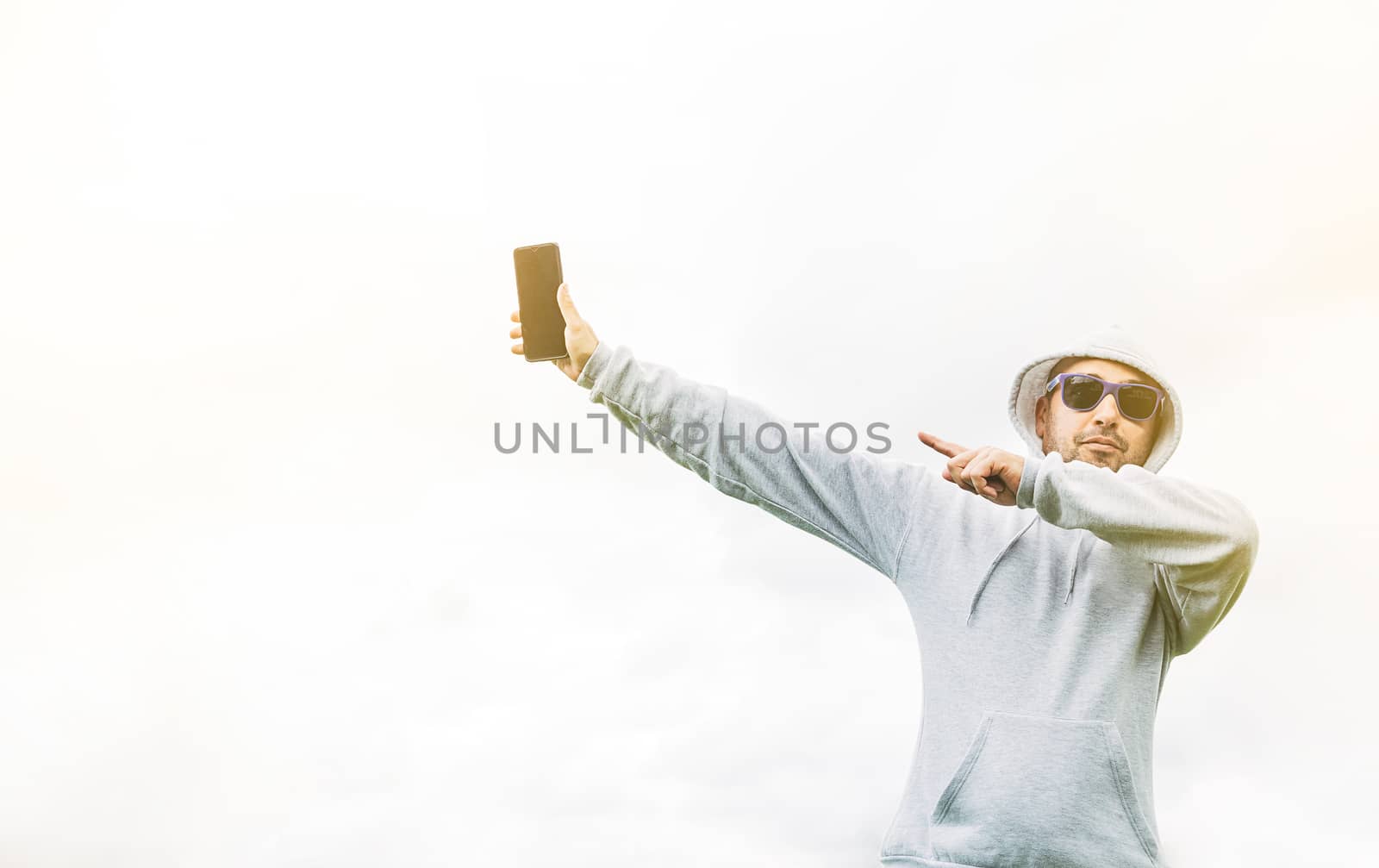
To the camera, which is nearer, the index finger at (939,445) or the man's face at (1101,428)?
the index finger at (939,445)

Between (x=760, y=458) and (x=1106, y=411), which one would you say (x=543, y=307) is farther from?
(x=1106, y=411)

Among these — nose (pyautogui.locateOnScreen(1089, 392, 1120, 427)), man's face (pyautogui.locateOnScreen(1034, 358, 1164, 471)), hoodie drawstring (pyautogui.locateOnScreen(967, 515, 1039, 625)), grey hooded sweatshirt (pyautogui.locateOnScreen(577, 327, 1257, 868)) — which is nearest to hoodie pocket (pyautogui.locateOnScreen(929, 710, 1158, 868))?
grey hooded sweatshirt (pyautogui.locateOnScreen(577, 327, 1257, 868))

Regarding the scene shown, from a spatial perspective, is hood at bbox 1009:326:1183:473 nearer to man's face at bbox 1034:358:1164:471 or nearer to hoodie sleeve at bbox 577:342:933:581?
man's face at bbox 1034:358:1164:471

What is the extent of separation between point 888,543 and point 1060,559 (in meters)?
0.63

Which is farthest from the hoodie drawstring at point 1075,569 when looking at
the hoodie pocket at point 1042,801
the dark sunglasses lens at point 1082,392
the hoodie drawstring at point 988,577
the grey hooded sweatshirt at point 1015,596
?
the dark sunglasses lens at point 1082,392

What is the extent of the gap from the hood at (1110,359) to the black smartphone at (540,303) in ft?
7.06

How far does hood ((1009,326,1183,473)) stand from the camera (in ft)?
15.7

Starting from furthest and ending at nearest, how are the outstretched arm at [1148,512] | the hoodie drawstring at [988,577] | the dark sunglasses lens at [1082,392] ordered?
the dark sunglasses lens at [1082,392] < the hoodie drawstring at [988,577] < the outstretched arm at [1148,512]

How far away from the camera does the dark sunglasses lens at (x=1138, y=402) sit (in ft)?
15.6

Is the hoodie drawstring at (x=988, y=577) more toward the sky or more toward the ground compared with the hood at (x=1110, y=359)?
more toward the ground

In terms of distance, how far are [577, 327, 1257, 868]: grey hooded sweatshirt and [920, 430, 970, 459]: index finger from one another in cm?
27

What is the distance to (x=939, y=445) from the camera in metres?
3.87

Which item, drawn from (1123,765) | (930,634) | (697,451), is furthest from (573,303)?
(1123,765)

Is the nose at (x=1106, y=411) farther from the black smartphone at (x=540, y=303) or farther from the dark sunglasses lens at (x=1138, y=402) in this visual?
the black smartphone at (x=540, y=303)
